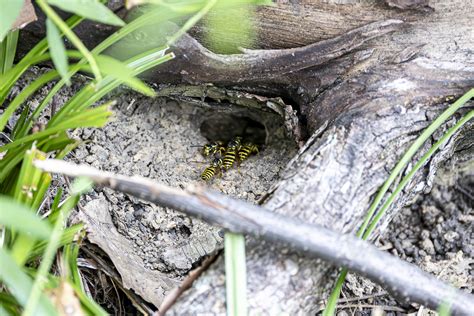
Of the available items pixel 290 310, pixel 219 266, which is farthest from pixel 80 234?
pixel 290 310

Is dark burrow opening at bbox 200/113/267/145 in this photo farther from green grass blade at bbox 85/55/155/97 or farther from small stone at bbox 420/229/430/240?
green grass blade at bbox 85/55/155/97

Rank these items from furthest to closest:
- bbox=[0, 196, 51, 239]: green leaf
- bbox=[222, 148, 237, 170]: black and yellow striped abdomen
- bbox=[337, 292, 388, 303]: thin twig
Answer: bbox=[222, 148, 237, 170]: black and yellow striped abdomen
bbox=[337, 292, 388, 303]: thin twig
bbox=[0, 196, 51, 239]: green leaf

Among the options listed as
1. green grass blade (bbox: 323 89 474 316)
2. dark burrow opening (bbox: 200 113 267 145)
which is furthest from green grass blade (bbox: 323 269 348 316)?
dark burrow opening (bbox: 200 113 267 145)

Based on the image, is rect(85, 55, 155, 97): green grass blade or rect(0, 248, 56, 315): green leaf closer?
rect(0, 248, 56, 315): green leaf

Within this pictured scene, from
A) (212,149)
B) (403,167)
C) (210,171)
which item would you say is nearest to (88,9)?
(403,167)

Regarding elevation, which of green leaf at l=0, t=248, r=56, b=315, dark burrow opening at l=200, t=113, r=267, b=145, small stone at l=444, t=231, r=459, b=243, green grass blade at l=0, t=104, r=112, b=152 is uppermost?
dark burrow opening at l=200, t=113, r=267, b=145
